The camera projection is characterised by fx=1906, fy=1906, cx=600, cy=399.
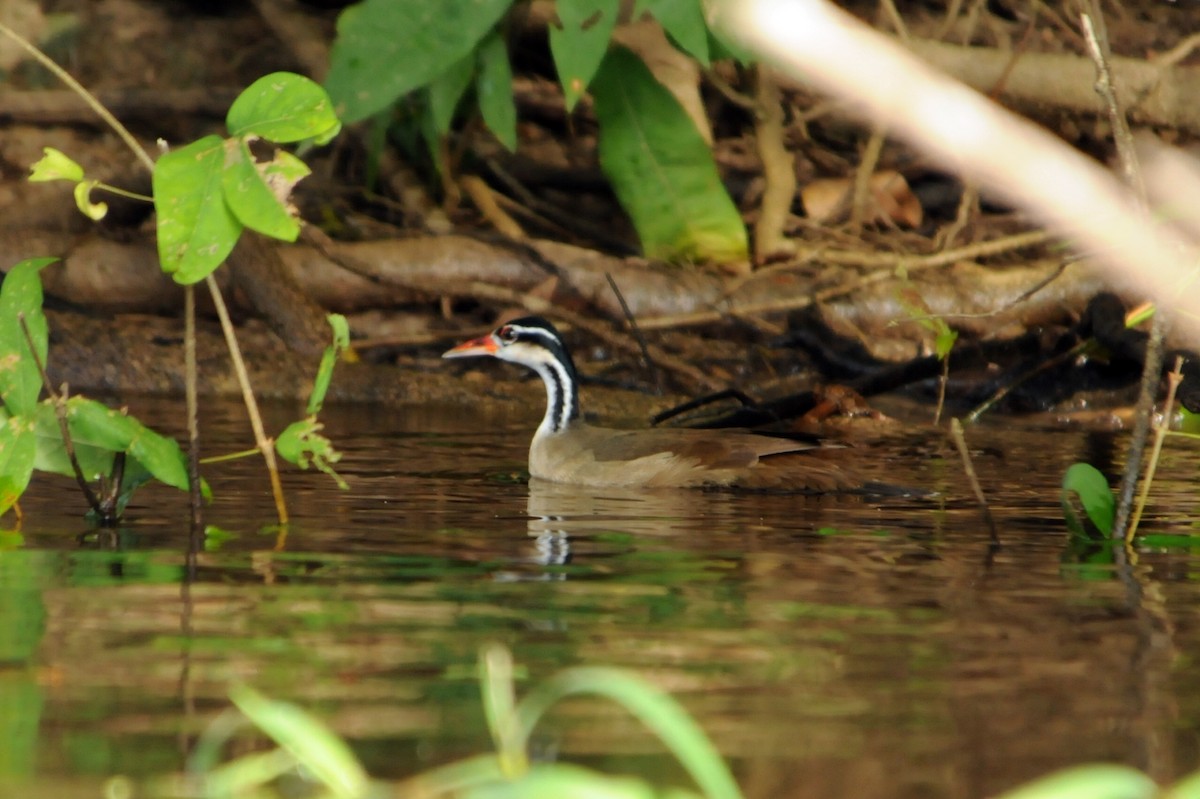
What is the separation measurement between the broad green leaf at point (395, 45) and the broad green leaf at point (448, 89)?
25.5 inches

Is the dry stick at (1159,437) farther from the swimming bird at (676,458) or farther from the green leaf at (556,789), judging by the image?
the green leaf at (556,789)

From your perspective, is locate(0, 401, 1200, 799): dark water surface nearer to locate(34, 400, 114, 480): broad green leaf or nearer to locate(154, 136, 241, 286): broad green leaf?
locate(34, 400, 114, 480): broad green leaf

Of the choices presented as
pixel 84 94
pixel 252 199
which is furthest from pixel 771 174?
pixel 84 94

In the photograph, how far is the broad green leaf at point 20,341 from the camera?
18.1ft

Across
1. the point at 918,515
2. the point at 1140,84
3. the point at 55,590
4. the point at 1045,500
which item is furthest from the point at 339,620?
the point at 1140,84

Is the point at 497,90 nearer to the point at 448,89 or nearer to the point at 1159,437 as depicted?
the point at 448,89

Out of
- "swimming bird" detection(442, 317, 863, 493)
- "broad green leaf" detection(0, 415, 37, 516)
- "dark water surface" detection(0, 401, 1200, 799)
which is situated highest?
"swimming bird" detection(442, 317, 863, 493)

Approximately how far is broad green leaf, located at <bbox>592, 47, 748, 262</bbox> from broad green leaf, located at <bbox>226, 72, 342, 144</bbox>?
21.1 ft

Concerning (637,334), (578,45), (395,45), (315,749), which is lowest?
(315,749)

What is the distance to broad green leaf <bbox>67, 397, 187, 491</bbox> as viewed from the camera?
218 inches

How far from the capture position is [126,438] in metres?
5.57

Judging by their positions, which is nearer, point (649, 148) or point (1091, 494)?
point (1091, 494)

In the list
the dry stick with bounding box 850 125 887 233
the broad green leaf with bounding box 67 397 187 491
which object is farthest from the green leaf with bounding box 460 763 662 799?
the dry stick with bounding box 850 125 887 233

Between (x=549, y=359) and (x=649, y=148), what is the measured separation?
2799mm
